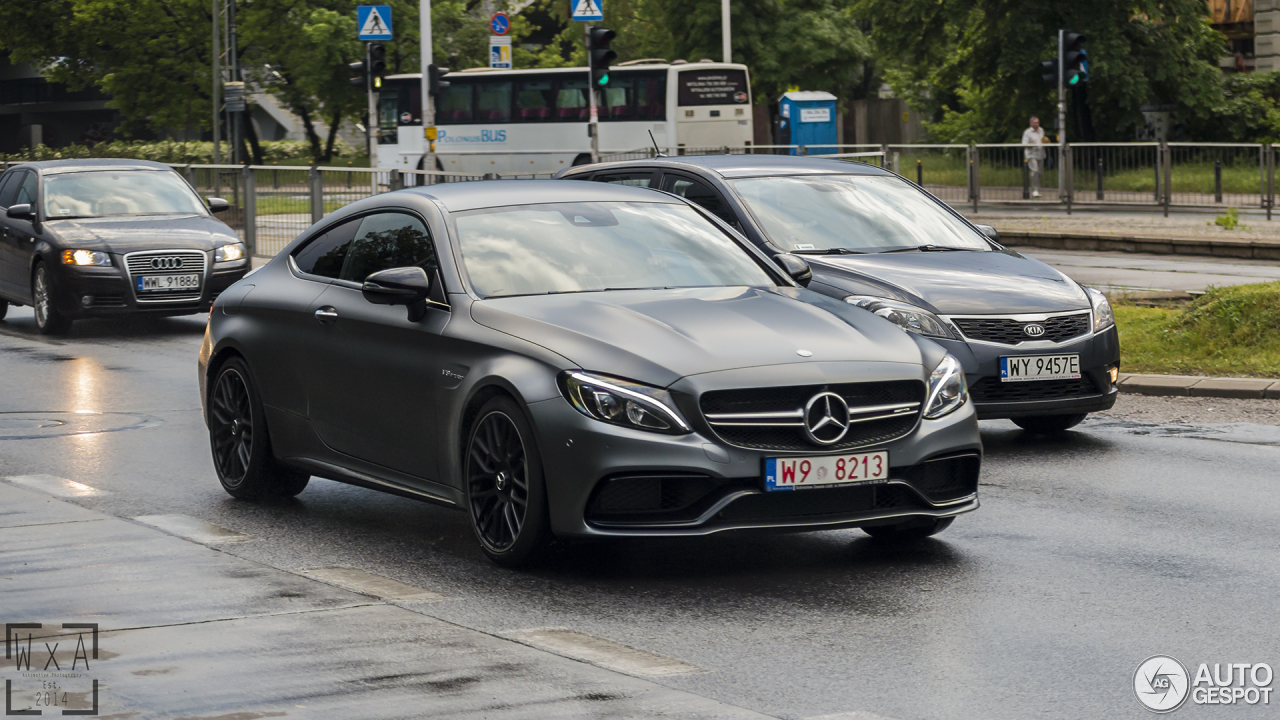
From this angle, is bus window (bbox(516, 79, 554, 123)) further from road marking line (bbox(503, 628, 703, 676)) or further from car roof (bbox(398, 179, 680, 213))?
road marking line (bbox(503, 628, 703, 676))

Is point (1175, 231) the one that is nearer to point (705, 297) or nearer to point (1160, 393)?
Answer: point (1160, 393)

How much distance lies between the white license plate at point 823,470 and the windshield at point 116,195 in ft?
41.3

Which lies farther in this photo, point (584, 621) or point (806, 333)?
point (806, 333)

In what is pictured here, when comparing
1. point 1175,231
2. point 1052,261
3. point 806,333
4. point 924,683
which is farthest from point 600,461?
point 1175,231

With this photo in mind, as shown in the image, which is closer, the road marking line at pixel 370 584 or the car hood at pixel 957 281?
the road marking line at pixel 370 584

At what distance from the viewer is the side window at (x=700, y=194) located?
1093cm

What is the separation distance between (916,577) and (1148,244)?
1963 centimetres

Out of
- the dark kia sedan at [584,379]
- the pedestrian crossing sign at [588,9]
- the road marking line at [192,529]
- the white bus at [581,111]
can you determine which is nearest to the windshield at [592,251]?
the dark kia sedan at [584,379]

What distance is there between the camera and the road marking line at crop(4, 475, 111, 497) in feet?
28.3

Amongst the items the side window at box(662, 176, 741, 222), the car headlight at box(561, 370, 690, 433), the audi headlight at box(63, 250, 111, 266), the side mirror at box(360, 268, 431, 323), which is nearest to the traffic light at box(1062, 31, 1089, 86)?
the audi headlight at box(63, 250, 111, 266)

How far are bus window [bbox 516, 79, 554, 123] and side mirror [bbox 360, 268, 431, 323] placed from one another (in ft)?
124

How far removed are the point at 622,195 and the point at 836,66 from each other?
49330mm

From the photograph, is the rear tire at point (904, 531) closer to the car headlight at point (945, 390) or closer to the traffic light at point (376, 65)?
the car headlight at point (945, 390)

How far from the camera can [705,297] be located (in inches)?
278
